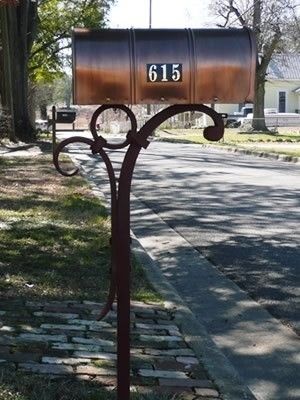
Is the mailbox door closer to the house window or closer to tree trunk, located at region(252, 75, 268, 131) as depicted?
tree trunk, located at region(252, 75, 268, 131)

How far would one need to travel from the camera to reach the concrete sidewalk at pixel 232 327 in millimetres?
4066

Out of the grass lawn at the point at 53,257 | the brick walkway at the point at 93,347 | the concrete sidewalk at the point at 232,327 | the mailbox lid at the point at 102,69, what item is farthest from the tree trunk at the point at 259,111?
the mailbox lid at the point at 102,69

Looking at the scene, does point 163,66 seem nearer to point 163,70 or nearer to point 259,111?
point 163,70

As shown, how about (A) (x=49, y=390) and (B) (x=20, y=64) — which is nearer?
(A) (x=49, y=390)

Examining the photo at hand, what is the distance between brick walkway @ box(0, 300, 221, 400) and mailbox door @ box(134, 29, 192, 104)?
150 centimetres

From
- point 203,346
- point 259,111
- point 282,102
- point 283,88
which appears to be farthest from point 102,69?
point 282,102

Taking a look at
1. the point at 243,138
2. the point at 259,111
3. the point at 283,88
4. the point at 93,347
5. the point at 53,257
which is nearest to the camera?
the point at 93,347

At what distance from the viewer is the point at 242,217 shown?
1031cm

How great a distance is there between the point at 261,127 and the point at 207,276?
38978 millimetres

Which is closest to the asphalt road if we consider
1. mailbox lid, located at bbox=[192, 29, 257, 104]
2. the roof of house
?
mailbox lid, located at bbox=[192, 29, 257, 104]

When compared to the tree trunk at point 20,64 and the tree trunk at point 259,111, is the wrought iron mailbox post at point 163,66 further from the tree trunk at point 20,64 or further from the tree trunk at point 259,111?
the tree trunk at point 259,111

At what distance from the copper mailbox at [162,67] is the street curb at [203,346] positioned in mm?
1609

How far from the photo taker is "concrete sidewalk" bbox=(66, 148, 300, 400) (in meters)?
4.07

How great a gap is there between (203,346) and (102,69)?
7.02ft
